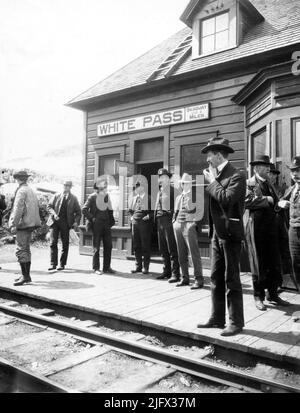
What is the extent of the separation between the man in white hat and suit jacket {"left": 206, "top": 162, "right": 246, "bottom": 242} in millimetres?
2349

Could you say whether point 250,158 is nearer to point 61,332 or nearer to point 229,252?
point 229,252

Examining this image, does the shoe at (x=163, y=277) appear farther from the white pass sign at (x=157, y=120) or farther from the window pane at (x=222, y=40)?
the window pane at (x=222, y=40)

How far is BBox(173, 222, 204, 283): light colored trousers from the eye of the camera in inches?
242

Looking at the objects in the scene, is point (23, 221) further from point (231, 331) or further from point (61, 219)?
point (231, 331)

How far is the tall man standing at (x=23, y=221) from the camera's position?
628 centimetres

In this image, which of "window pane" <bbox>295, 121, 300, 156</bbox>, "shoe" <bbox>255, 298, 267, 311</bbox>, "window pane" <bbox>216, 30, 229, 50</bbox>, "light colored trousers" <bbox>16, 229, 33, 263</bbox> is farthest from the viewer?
"window pane" <bbox>216, 30, 229, 50</bbox>

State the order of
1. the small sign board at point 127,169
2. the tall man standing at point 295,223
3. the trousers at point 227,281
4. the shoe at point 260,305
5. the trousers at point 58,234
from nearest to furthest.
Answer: the trousers at point 227,281 < the tall man standing at point 295,223 < the shoe at point 260,305 < the trousers at point 58,234 < the small sign board at point 127,169

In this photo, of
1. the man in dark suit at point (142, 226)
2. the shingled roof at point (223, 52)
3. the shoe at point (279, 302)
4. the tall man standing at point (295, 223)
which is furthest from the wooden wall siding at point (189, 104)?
the shoe at point (279, 302)

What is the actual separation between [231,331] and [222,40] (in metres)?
7.43

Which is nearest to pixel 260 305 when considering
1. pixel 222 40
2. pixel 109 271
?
pixel 109 271

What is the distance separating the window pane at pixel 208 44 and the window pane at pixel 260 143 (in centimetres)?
285

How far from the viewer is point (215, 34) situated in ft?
28.7

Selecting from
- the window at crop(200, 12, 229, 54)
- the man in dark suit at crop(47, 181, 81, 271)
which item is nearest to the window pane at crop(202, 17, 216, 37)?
the window at crop(200, 12, 229, 54)

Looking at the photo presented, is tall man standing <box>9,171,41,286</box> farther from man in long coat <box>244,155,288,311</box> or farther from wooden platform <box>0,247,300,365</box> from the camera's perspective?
man in long coat <box>244,155,288,311</box>
